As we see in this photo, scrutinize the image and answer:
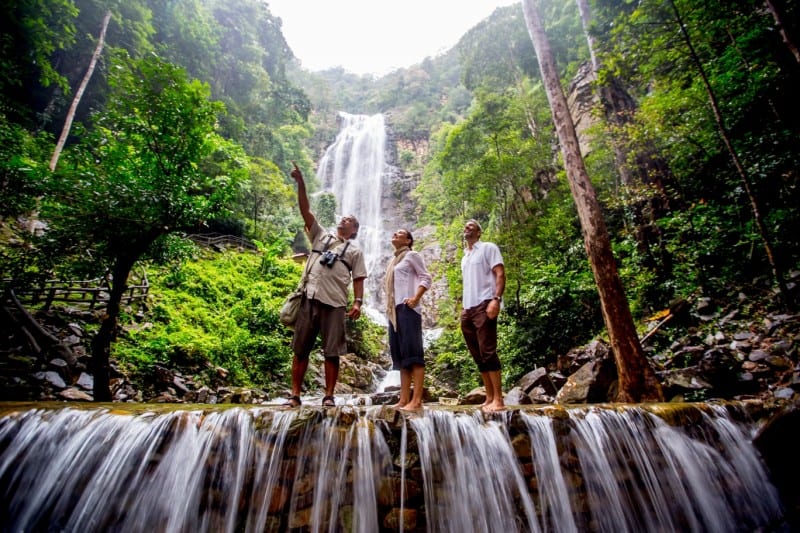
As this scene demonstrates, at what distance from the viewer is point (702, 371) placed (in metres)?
4.54

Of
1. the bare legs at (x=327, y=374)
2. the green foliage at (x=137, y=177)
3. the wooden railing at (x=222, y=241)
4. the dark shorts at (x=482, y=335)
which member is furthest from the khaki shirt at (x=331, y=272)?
the wooden railing at (x=222, y=241)

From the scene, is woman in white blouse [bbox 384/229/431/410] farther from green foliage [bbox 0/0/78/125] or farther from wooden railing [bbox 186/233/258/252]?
wooden railing [bbox 186/233/258/252]

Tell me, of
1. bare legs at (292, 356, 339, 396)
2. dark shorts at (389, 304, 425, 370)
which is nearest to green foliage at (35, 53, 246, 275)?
bare legs at (292, 356, 339, 396)

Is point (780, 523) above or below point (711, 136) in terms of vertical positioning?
below

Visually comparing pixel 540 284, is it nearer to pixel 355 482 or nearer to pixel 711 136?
pixel 711 136

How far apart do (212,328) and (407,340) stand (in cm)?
831

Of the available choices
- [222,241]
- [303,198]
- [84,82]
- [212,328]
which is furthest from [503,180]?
[84,82]

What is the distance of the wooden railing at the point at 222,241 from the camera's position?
614 inches

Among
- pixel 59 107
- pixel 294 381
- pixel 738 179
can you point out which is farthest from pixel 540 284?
pixel 59 107

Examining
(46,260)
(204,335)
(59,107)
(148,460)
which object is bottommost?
(148,460)

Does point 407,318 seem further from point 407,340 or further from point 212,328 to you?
point 212,328

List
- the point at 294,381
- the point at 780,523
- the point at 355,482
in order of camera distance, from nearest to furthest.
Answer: the point at 355,482
the point at 780,523
the point at 294,381

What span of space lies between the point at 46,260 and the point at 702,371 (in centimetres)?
892

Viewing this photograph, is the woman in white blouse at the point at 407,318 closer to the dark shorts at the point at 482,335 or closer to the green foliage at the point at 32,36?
the dark shorts at the point at 482,335
